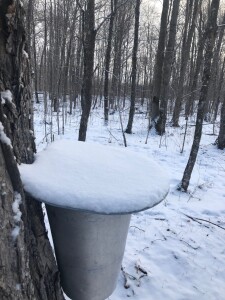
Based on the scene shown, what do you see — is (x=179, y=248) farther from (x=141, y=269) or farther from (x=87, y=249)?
(x=87, y=249)

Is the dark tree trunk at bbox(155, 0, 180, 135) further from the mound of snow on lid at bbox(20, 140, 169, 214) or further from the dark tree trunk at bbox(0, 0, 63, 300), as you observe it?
the dark tree trunk at bbox(0, 0, 63, 300)

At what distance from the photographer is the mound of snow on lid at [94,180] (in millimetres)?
1240

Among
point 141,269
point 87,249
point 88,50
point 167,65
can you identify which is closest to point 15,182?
point 87,249

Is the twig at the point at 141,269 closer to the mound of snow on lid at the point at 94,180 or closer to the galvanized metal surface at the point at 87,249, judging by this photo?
the galvanized metal surface at the point at 87,249

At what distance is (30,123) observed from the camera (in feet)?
5.00

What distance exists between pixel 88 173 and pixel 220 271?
219cm

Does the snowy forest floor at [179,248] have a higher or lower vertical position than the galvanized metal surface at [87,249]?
lower

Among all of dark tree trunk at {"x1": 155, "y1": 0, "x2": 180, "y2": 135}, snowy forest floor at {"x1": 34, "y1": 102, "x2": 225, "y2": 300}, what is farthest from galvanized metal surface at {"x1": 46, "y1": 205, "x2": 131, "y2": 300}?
dark tree trunk at {"x1": 155, "y1": 0, "x2": 180, "y2": 135}

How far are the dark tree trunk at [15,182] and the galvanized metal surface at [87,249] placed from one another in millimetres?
122

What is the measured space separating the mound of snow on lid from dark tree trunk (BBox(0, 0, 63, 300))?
111 millimetres

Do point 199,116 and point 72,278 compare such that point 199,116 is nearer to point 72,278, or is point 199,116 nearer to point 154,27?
point 72,278

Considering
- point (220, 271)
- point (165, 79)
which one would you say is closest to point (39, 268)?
point (220, 271)

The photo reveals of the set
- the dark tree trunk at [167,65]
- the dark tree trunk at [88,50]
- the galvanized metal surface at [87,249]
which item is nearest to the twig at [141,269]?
the galvanized metal surface at [87,249]

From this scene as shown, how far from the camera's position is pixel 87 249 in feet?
4.85
